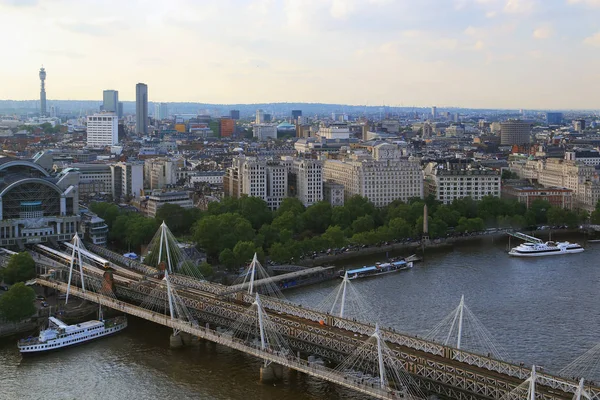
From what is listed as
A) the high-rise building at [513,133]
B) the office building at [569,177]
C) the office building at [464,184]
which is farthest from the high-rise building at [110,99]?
the office building at [464,184]

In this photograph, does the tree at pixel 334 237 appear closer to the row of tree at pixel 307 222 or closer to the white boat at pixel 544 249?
the row of tree at pixel 307 222

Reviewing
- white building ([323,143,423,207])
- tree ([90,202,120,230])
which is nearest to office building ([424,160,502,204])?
white building ([323,143,423,207])

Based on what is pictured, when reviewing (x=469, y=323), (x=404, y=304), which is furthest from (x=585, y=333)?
(x=404, y=304)

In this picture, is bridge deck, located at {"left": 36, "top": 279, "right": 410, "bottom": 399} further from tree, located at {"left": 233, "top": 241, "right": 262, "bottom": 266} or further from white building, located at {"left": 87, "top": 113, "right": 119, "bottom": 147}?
white building, located at {"left": 87, "top": 113, "right": 119, "bottom": 147}

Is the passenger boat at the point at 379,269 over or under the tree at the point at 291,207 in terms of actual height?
under

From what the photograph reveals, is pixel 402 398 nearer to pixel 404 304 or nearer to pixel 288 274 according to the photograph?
pixel 404 304

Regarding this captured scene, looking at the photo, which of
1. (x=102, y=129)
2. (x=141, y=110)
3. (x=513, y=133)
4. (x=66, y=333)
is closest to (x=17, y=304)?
(x=66, y=333)
